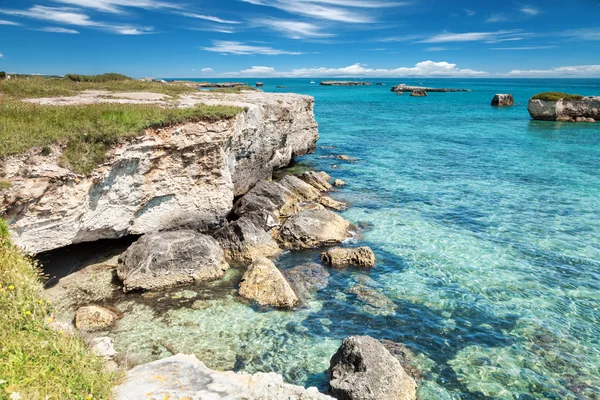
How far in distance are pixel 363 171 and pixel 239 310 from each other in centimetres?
2387

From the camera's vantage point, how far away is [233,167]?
2311 cm

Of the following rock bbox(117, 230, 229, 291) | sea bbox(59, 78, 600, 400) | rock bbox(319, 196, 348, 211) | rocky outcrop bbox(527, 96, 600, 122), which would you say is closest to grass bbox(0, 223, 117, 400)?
sea bbox(59, 78, 600, 400)

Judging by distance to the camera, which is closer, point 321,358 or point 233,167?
point 321,358

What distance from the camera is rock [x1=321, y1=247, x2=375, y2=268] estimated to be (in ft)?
59.1

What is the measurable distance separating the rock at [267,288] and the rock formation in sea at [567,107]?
7742 centimetres

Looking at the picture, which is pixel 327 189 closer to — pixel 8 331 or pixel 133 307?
pixel 133 307

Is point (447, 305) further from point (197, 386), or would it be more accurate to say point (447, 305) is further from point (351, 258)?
point (197, 386)

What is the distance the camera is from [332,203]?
1029 inches

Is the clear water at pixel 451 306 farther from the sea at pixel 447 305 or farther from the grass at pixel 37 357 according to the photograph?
the grass at pixel 37 357

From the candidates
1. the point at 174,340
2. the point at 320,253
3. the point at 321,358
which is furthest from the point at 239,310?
the point at 320,253

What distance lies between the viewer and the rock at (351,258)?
59.1ft

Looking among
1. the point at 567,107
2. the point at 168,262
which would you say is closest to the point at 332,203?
the point at 168,262

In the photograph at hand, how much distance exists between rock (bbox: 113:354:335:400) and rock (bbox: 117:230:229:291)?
8142 mm

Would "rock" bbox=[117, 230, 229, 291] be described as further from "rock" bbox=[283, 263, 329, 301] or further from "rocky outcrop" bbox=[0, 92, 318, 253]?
"rock" bbox=[283, 263, 329, 301]
